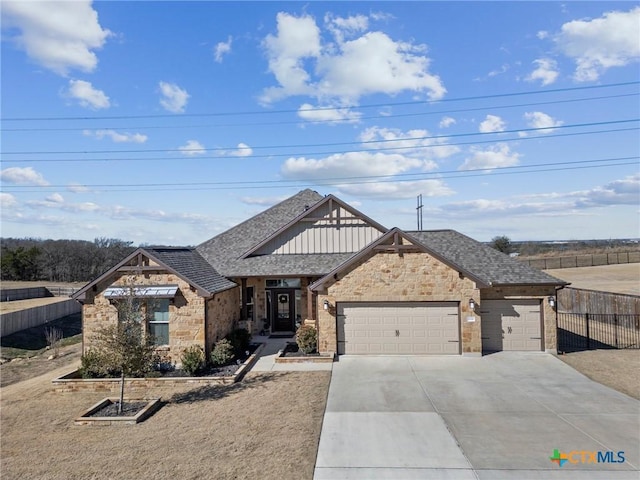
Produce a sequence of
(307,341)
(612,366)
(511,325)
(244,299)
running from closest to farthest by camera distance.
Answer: (612,366), (307,341), (511,325), (244,299)

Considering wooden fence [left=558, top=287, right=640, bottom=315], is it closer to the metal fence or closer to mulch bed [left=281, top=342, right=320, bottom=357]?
the metal fence

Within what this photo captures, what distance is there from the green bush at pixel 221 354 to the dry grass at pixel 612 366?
13.0 m

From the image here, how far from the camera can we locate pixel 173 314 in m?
15.4

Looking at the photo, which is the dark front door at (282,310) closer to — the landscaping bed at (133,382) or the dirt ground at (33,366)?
the landscaping bed at (133,382)

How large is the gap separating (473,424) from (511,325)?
28.3 feet

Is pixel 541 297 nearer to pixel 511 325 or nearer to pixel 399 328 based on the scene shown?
pixel 511 325

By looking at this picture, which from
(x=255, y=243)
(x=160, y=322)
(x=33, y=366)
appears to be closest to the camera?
(x=160, y=322)

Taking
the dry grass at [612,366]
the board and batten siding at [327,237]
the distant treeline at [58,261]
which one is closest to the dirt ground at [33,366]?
the board and batten siding at [327,237]

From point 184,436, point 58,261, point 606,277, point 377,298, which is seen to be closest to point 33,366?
point 184,436

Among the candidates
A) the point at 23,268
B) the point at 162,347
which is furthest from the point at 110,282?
the point at 23,268

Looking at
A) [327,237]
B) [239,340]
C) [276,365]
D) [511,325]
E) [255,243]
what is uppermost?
[327,237]

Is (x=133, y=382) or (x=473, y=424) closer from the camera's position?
(x=473, y=424)

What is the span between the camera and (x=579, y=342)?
761 inches

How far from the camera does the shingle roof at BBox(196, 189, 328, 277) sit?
19781mm
